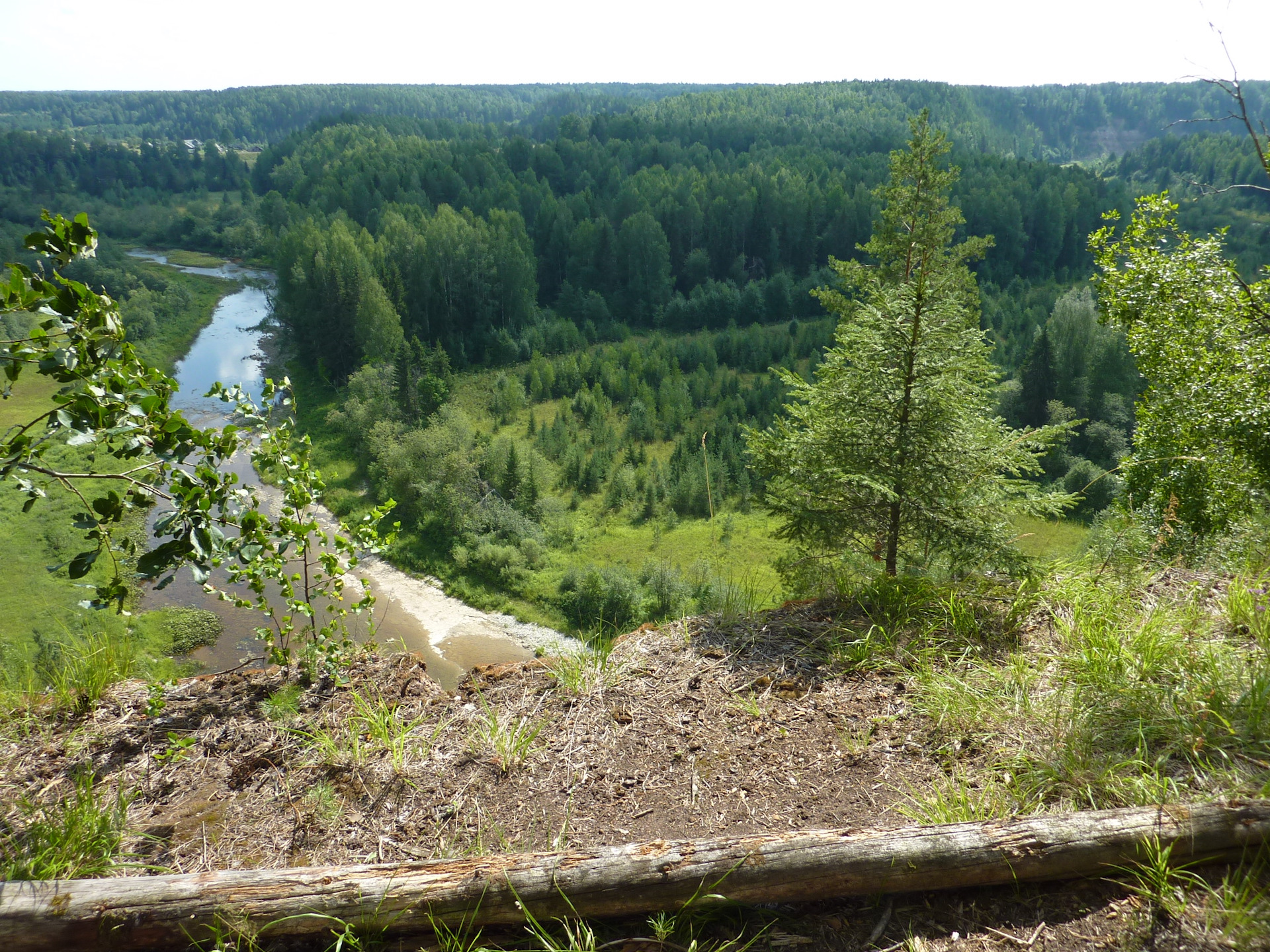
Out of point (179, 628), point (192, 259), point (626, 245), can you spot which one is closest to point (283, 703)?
point (179, 628)

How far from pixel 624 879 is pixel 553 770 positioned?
4.00 ft

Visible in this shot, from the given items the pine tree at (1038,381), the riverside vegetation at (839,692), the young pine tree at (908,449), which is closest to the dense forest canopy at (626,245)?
the pine tree at (1038,381)

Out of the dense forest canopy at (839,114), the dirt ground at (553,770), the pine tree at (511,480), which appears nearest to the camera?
the dirt ground at (553,770)

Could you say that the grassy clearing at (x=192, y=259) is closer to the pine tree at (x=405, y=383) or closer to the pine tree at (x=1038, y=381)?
the pine tree at (x=405, y=383)

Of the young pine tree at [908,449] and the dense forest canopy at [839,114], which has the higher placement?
the dense forest canopy at [839,114]

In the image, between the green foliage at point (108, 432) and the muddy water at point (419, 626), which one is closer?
the green foliage at point (108, 432)

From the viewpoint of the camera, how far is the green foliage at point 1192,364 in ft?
29.5

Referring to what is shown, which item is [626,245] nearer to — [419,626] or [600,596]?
[600,596]

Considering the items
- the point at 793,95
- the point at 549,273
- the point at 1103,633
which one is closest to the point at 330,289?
the point at 549,273

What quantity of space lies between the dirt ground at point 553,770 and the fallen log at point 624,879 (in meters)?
0.13

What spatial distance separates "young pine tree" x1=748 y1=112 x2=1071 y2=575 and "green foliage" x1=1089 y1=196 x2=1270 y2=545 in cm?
221

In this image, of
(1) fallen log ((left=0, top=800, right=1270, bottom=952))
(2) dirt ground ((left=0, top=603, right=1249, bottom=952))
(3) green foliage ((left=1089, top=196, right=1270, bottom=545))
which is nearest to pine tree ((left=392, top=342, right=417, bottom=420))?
(3) green foliage ((left=1089, top=196, right=1270, bottom=545))

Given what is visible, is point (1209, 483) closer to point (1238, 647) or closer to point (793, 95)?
point (1238, 647)

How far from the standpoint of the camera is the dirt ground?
2.97m
